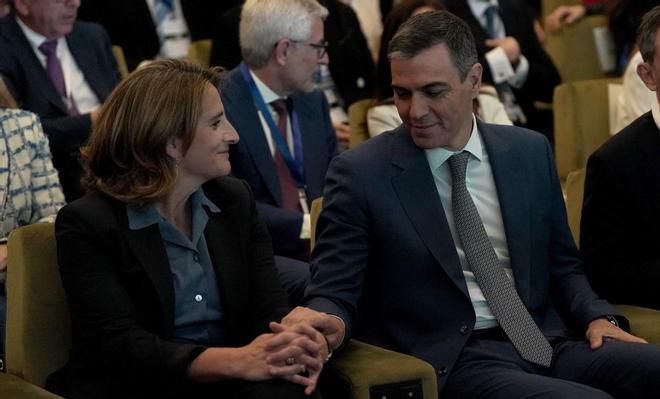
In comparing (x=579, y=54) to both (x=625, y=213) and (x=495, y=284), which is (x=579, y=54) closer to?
(x=625, y=213)

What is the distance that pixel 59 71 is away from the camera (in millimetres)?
4676

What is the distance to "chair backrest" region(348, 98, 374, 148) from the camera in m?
4.75

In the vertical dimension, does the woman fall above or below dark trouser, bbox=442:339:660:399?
above

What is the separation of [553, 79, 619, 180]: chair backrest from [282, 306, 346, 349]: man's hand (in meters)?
2.31

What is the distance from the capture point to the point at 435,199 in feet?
10.2

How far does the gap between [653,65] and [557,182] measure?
1.53 ft

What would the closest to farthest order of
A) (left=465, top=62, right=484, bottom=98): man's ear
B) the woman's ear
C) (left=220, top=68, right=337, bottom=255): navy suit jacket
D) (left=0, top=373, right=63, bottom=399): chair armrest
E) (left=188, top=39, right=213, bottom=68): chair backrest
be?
1. (left=0, top=373, right=63, bottom=399): chair armrest
2. the woman's ear
3. (left=465, top=62, right=484, bottom=98): man's ear
4. (left=220, top=68, right=337, bottom=255): navy suit jacket
5. (left=188, top=39, right=213, bottom=68): chair backrest

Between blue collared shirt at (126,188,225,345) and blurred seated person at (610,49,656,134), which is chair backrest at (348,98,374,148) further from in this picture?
blue collared shirt at (126,188,225,345)

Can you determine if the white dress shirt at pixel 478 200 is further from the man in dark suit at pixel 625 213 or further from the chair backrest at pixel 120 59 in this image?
the chair backrest at pixel 120 59

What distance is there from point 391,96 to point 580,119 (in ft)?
2.76

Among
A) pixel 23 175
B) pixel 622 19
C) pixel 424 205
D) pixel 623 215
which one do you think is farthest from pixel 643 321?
pixel 622 19

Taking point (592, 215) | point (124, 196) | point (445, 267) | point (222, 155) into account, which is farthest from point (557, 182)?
point (124, 196)

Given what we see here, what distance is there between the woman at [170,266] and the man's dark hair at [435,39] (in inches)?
18.4

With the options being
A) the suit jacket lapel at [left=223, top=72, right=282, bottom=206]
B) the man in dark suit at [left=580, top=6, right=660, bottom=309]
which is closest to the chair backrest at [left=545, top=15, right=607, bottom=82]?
the suit jacket lapel at [left=223, top=72, right=282, bottom=206]
